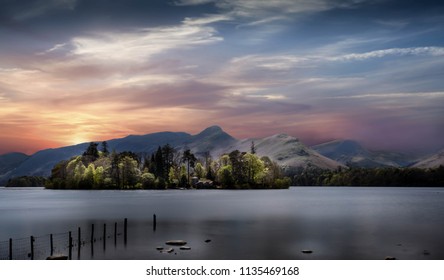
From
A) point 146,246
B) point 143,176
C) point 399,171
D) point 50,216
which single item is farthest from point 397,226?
point 399,171

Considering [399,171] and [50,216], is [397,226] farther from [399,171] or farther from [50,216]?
[399,171]

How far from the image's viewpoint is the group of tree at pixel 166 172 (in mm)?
148000

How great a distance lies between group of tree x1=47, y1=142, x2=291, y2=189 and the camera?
148 meters

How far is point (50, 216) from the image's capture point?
2426 inches

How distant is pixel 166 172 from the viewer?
541 feet

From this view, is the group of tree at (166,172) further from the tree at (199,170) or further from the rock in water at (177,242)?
the rock in water at (177,242)

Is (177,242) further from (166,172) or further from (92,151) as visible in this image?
(92,151)

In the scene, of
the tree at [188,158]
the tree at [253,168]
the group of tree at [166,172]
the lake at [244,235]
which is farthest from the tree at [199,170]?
the lake at [244,235]

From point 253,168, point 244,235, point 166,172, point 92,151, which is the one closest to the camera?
point 244,235

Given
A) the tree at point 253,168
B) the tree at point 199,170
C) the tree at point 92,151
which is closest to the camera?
the tree at point 253,168

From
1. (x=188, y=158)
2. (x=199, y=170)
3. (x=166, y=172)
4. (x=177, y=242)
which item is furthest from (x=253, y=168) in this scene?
(x=177, y=242)

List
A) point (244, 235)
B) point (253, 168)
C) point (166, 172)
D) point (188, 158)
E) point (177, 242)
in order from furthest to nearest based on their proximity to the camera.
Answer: point (166, 172) < point (188, 158) < point (253, 168) < point (244, 235) < point (177, 242)
